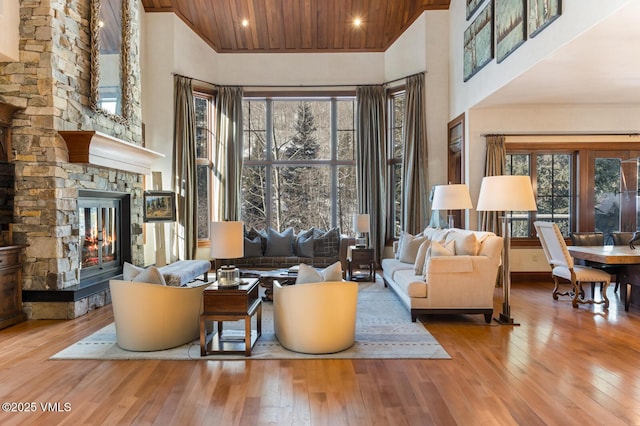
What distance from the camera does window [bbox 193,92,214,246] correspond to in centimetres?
850

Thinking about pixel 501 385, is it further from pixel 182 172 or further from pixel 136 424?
pixel 182 172

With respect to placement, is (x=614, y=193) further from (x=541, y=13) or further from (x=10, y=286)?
(x=10, y=286)

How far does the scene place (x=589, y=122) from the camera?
682 centimetres

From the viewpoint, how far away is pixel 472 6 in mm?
6566

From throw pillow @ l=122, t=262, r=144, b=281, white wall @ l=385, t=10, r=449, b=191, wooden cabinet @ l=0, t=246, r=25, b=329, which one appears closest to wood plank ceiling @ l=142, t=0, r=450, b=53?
white wall @ l=385, t=10, r=449, b=191

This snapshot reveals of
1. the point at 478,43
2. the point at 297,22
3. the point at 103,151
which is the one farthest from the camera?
the point at 297,22

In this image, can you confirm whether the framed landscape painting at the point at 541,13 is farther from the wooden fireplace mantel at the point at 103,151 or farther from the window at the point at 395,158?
the wooden fireplace mantel at the point at 103,151

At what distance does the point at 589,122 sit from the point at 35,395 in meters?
7.97

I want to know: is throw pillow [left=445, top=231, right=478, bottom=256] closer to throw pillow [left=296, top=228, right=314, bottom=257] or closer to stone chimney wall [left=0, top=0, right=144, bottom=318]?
throw pillow [left=296, top=228, right=314, bottom=257]

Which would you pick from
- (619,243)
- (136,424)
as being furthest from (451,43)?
(136,424)

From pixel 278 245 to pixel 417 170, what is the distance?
3.00 metres

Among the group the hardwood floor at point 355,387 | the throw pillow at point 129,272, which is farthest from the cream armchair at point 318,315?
the throw pillow at point 129,272

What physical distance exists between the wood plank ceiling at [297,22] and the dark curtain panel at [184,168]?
131 centimetres

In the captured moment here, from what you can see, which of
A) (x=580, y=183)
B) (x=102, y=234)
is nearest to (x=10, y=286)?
(x=102, y=234)
